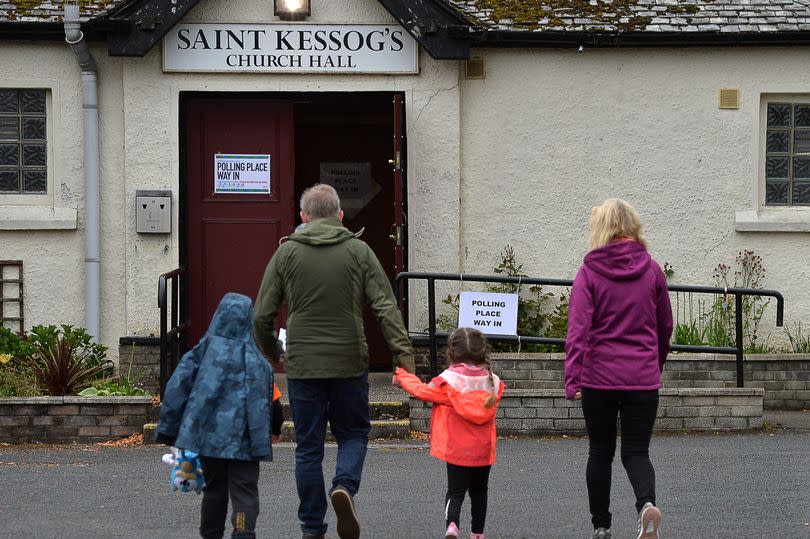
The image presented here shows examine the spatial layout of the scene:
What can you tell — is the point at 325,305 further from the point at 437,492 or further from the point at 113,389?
the point at 113,389

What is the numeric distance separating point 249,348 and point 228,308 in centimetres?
21

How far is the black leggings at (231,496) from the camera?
20.0 feet

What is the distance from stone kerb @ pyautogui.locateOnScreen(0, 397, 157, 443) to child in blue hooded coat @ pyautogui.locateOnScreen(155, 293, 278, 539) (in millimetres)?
4316

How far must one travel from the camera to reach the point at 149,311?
12000 mm

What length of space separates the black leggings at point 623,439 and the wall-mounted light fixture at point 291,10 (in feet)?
20.9

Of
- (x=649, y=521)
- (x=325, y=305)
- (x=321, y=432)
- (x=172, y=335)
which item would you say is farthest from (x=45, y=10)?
Answer: (x=649, y=521)

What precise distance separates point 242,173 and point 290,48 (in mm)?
1260

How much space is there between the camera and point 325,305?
672cm

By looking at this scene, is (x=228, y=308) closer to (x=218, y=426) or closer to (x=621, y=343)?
(x=218, y=426)

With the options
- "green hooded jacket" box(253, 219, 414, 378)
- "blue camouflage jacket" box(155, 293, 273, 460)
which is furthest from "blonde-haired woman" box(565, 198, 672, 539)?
"blue camouflage jacket" box(155, 293, 273, 460)

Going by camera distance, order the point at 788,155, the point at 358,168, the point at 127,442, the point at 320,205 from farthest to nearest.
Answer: the point at 358,168 → the point at 788,155 → the point at 127,442 → the point at 320,205

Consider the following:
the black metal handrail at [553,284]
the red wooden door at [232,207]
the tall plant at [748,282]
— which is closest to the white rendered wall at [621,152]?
the tall plant at [748,282]

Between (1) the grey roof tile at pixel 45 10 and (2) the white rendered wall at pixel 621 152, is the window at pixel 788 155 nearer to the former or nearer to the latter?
(2) the white rendered wall at pixel 621 152

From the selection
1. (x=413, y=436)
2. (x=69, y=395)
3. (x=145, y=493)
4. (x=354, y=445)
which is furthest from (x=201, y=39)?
(x=354, y=445)
